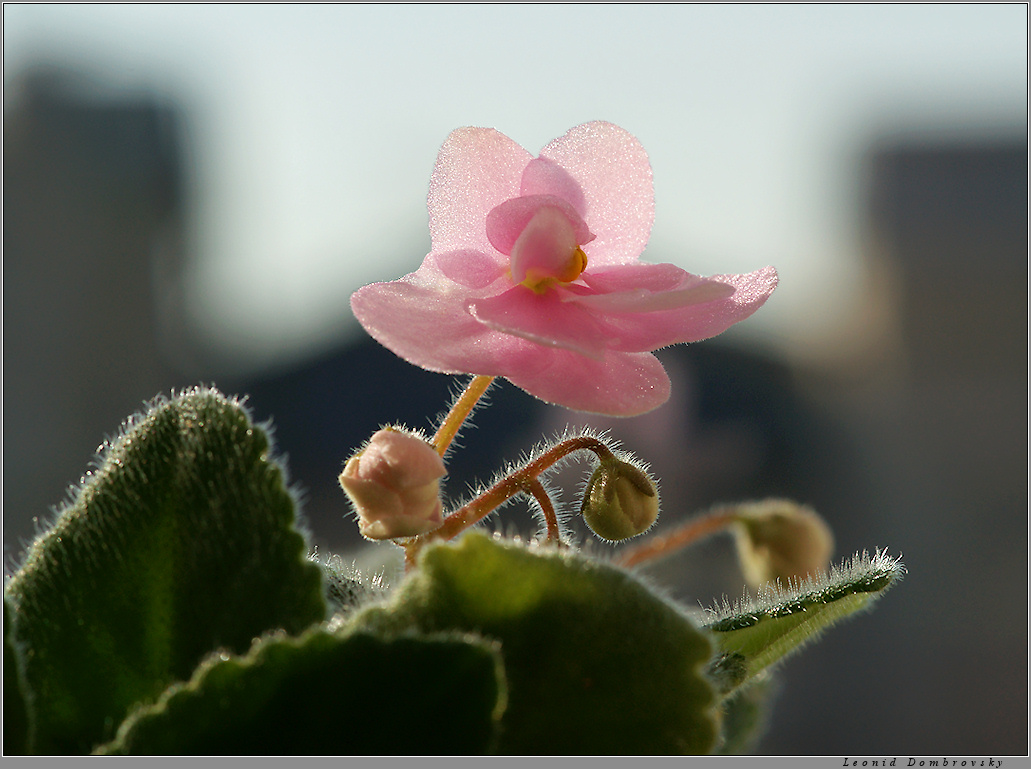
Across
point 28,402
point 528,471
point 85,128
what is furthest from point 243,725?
point 85,128

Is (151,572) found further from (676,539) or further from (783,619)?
(676,539)

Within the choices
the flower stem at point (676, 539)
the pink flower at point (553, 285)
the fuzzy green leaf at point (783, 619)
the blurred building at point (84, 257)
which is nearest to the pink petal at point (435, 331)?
the pink flower at point (553, 285)

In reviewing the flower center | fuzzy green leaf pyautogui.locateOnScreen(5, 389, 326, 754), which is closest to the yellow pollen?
the flower center

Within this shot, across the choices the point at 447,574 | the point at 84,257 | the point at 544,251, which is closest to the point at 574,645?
the point at 447,574

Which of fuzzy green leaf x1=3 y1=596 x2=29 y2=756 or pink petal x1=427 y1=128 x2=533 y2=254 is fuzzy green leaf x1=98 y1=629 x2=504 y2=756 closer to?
fuzzy green leaf x1=3 y1=596 x2=29 y2=756

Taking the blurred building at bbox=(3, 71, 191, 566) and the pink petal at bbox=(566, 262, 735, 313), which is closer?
the pink petal at bbox=(566, 262, 735, 313)

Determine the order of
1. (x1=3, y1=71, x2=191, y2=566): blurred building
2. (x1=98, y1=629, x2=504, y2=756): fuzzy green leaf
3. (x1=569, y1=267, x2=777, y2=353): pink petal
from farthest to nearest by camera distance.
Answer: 1. (x1=3, y1=71, x2=191, y2=566): blurred building
2. (x1=569, y1=267, x2=777, y2=353): pink petal
3. (x1=98, y1=629, x2=504, y2=756): fuzzy green leaf

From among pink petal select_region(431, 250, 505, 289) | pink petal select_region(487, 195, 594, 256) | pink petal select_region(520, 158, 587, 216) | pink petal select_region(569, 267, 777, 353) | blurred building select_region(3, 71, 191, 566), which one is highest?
pink petal select_region(520, 158, 587, 216)

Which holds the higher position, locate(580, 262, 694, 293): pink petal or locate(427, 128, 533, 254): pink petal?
locate(427, 128, 533, 254): pink petal
